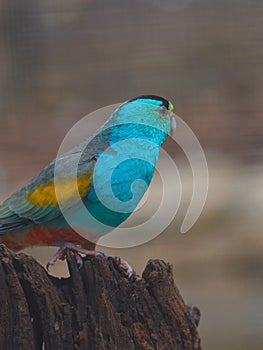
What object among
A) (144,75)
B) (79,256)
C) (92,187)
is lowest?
(79,256)

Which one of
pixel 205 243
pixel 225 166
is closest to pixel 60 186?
pixel 205 243

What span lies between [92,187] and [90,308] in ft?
1.08

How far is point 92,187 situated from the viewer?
2146mm

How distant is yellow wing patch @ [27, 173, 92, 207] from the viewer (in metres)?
2.14

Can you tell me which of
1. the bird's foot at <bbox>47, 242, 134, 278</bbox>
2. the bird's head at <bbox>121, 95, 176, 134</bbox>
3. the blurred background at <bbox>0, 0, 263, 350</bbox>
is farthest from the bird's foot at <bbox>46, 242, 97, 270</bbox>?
the blurred background at <bbox>0, 0, 263, 350</bbox>

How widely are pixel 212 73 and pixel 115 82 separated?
47 centimetres

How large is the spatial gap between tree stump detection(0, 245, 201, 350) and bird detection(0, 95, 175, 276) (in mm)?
111

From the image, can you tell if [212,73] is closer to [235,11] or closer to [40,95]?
[235,11]

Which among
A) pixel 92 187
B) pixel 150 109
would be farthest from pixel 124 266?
pixel 150 109

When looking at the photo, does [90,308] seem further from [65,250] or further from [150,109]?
[150,109]

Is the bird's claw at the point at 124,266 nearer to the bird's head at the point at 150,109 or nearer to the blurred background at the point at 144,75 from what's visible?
the bird's head at the point at 150,109

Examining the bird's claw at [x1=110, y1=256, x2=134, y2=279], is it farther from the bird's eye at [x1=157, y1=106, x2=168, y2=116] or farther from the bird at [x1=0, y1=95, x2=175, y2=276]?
the bird's eye at [x1=157, y1=106, x2=168, y2=116]

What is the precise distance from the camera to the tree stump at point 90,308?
1864 millimetres

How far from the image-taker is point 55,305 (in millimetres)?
1907
